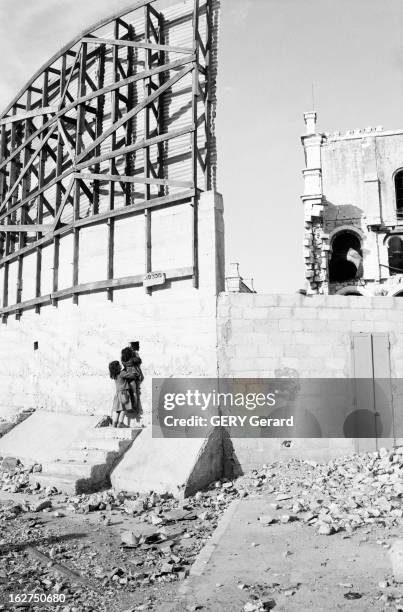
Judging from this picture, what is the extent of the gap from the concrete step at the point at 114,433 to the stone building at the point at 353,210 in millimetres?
15258

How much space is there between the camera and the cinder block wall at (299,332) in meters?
9.07

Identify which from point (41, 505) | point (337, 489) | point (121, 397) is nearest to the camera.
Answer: point (337, 489)

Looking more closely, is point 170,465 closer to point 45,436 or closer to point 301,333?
point 301,333

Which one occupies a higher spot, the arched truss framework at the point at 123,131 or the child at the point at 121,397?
the arched truss framework at the point at 123,131

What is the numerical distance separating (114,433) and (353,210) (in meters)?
19.3

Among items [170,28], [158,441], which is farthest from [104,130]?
[158,441]

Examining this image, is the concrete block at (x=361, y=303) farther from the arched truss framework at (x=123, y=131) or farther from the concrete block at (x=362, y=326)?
the arched truss framework at (x=123, y=131)

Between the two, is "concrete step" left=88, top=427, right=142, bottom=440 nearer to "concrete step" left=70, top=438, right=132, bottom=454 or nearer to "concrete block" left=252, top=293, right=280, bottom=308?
"concrete step" left=70, top=438, right=132, bottom=454

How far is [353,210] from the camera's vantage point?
2483 centimetres

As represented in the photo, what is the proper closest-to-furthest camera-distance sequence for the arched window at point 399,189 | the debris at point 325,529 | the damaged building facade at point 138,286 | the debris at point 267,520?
the debris at point 325,529, the debris at point 267,520, the damaged building facade at point 138,286, the arched window at point 399,189

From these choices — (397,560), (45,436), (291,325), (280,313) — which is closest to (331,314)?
(291,325)

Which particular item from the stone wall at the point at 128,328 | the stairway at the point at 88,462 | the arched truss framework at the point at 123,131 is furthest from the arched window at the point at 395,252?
the stairway at the point at 88,462

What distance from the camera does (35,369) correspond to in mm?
12891

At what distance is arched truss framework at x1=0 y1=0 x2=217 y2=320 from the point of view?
418 inches
